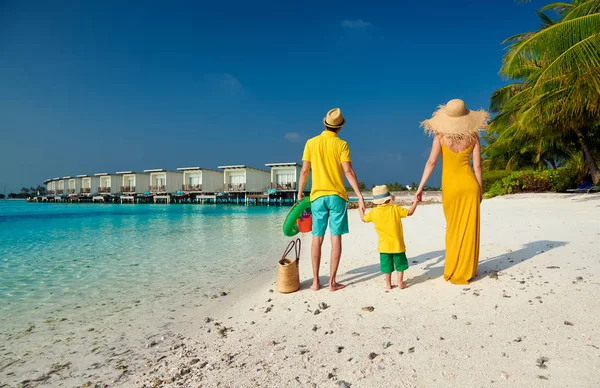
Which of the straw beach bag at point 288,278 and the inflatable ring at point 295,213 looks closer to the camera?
the straw beach bag at point 288,278

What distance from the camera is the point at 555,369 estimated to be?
1856 mm

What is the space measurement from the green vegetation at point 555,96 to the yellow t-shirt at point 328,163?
8.61 meters

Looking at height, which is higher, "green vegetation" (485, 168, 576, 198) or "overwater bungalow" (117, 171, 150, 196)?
"overwater bungalow" (117, 171, 150, 196)

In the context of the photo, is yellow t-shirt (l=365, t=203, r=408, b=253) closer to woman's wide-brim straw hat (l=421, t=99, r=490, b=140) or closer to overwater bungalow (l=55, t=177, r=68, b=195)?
woman's wide-brim straw hat (l=421, t=99, r=490, b=140)

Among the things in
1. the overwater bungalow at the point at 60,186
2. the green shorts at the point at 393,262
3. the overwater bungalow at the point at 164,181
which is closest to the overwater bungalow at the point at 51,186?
the overwater bungalow at the point at 60,186

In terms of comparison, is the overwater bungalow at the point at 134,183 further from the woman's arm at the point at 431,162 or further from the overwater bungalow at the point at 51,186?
the woman's arm at the point at 431,162

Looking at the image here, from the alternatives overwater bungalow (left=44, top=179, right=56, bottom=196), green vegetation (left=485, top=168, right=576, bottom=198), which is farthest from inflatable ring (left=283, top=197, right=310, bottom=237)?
overwater bungalow (left=44, top=179, right=56, bottom=196)

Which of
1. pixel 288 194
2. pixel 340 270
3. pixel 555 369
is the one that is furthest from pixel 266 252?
pixel 288 194

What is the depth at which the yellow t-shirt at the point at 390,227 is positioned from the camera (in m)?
3.46

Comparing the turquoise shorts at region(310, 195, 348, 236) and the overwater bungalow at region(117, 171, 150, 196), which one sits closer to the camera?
the turquoise shorts at region(310, 195, 348, 236)

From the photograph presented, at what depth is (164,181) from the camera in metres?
52.9

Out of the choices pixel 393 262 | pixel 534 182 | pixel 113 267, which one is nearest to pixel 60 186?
pixel 113 267

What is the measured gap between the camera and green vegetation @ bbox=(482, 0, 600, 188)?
348 inches

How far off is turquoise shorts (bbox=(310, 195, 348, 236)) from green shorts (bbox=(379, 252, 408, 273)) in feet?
1.72
